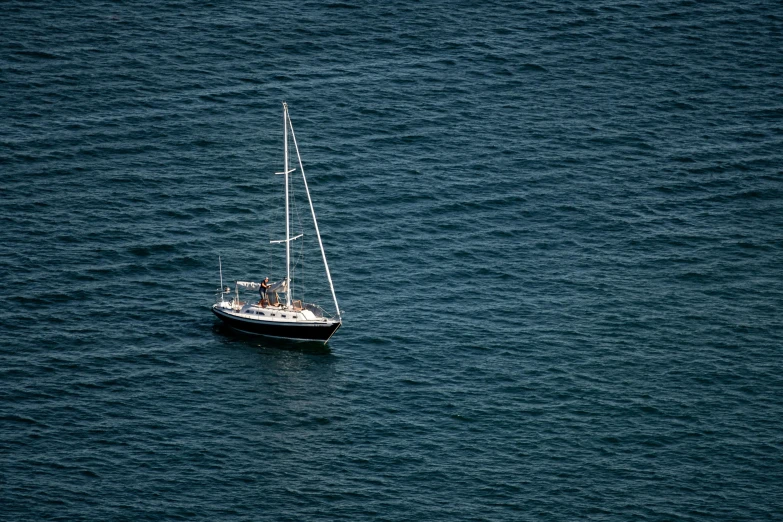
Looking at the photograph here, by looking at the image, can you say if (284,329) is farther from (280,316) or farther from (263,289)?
Result: (263,289)

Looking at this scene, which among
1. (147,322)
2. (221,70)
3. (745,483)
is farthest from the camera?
(221,70)

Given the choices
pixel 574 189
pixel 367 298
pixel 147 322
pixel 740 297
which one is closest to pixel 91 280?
pixel 147 322

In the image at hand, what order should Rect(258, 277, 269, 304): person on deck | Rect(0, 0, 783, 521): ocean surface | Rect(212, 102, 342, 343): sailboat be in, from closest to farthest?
Rect(0, 0, 783, 521): ocean surface
Rect(212, 102, 342, 343): sailboat
Rect(258, 277, 269, 304): person on deck

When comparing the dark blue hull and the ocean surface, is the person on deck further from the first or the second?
the ocean surface

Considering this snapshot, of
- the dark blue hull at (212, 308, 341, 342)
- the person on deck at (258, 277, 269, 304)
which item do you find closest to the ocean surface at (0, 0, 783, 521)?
the dark blue hull at (212, 308, 341, 342)

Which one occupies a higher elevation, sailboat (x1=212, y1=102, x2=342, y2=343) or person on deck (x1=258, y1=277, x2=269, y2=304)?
person on deck (x1=258, y1=277, x2=269, y2=304)

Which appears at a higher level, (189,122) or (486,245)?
(189,122)

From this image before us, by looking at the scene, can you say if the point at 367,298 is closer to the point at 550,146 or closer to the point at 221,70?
the point at 550,146

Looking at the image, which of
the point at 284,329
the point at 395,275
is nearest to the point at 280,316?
the point at 284,329

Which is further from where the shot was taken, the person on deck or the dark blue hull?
the person on deck
